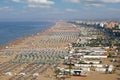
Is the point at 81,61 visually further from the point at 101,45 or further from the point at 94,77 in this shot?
the point at 101,45

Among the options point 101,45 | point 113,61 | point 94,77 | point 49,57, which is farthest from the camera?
point 101,45

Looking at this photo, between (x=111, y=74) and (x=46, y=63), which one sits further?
(x=46, y=63)

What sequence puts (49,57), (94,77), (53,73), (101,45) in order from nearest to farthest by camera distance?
(94,77)
(53,73)
(49,57)
(101,45)

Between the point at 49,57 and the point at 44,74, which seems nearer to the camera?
the point at 44,74

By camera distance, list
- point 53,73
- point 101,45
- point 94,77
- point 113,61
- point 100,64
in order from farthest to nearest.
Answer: point 101,45, point 113,61, point 100,64, point 53,73, point 94,77

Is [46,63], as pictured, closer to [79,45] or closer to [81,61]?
[81,61]

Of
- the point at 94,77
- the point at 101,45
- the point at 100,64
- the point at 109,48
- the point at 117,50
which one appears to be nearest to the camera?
the point at 94,77

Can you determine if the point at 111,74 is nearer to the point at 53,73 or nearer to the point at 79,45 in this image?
the point at 53,73

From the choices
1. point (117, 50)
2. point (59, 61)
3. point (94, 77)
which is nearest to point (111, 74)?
point (94, 77)

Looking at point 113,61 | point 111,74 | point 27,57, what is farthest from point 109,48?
point 111,74
